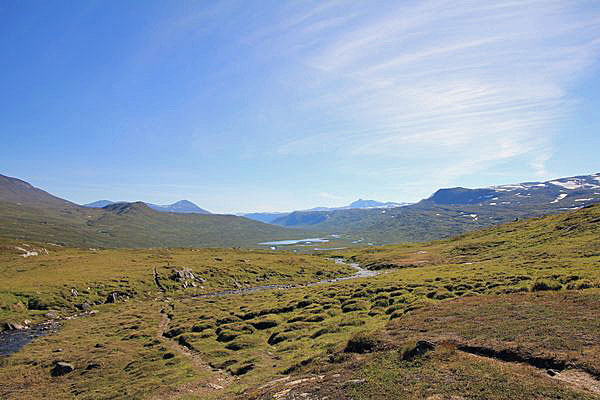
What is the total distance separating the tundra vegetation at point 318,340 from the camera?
19.1 meters

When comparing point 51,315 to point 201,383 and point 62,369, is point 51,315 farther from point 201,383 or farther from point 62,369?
point 201,383

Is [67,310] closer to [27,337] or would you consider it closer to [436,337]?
[27,337]

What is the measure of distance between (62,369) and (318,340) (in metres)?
32.0

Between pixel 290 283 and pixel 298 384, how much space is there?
3680 inches

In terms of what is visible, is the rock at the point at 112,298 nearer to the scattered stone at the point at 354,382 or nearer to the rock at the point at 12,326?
the rock at the point at 12,326

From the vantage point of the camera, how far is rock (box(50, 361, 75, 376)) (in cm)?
3931

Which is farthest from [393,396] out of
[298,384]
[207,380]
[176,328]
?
[176,328]

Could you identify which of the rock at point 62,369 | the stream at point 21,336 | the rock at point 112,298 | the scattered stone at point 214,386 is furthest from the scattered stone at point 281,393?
the rock at point 112,298

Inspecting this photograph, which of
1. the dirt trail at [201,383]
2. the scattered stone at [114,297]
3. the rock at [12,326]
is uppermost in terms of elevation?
the dirt trail at [201,383]

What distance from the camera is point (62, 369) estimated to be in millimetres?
39750

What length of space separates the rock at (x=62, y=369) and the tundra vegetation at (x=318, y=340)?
0.86 metres

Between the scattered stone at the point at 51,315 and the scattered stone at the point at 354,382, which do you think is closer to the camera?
the scattered stone at the point at 354,382

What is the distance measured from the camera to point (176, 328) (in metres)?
56.1

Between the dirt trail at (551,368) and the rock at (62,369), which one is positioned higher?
the dirt trail at (551,368)
